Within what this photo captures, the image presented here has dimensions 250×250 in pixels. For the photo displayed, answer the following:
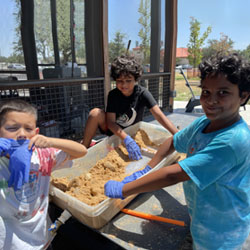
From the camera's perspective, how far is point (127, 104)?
7.30 ft

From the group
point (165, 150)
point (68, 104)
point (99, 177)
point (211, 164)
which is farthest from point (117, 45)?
point (211, 164)

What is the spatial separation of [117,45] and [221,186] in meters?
3.45

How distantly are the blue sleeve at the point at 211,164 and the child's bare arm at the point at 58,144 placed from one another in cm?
56

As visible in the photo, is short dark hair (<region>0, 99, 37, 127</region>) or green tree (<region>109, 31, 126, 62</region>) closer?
short dark hair (<region>0, 99, 37, 127</region>)

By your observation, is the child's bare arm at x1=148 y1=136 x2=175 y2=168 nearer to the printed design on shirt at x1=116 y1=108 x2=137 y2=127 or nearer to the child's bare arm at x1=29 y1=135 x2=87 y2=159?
the child's bare arm at x1=29 y1=135 x2=87 y2=159

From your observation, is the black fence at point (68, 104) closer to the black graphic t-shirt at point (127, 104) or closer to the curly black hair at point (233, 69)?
the black graphic t-shirt at point (127, 104)

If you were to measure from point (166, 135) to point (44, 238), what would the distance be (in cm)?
161

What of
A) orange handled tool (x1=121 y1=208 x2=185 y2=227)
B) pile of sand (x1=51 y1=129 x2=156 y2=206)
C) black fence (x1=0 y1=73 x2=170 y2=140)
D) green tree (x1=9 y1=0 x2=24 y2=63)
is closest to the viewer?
orange handled tool (x1=121 y1=208 x2=185 y2=227)

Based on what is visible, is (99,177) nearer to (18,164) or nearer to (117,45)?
(18,164)

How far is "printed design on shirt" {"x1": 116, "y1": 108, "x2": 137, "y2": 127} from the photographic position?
2.25 metres

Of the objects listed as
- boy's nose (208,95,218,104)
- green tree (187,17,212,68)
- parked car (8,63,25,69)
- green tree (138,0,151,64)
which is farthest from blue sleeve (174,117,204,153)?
green tree (187,17,212,68)

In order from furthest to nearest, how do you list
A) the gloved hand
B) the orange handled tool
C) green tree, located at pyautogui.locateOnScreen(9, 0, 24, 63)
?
1. green tree, located at pyautogui.locateOnScreen(9, 0, 24, 63)
2. the orange handled tool
3. the gloved hand

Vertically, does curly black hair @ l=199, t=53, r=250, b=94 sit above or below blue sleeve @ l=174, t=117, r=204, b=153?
above

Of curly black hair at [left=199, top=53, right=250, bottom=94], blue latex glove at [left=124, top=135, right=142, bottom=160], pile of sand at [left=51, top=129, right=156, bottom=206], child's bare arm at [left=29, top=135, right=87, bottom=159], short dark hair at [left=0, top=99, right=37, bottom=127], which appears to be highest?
curly black hair at [left=199, top=53, right=250, bottom=94]
